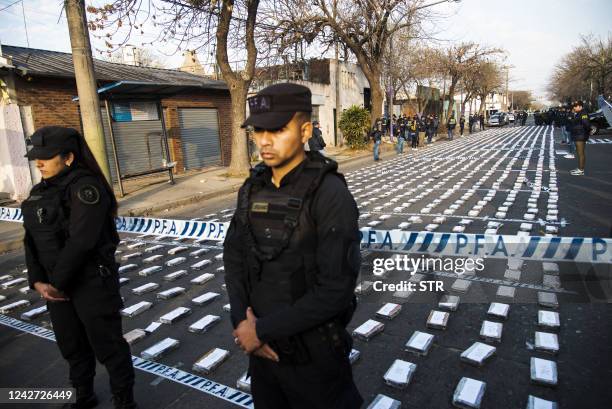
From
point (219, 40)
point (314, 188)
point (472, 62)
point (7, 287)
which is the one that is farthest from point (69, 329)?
point (472, 62)

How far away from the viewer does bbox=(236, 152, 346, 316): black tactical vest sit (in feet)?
5.13

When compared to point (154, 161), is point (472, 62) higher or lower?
higher

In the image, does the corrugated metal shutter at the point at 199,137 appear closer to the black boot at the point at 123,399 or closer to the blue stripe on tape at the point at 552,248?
the black boot at the point at 123,399

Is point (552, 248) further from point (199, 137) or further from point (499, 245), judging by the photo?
point (199, 137)

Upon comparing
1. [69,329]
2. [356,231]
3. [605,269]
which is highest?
[356,231]

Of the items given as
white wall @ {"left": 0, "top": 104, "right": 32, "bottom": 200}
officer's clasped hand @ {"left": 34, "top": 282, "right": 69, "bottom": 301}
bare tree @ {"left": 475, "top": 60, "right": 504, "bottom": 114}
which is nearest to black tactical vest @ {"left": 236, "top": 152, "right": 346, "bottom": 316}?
officer's clasped hand @ {"left": 34, "top": 282, "right": 69, "bottom": 301}

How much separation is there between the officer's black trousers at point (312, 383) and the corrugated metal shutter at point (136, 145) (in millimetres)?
12191

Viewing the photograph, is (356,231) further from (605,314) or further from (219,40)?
(219,40)

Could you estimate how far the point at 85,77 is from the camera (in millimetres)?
8078

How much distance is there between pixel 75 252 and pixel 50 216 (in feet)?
0.94

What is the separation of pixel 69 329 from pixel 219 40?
10.9 meters

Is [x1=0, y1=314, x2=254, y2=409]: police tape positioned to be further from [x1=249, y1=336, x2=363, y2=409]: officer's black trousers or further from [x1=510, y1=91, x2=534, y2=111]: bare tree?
[x1=510, y1=91, x2=534, y2=111]: bare tree

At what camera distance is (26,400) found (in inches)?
112

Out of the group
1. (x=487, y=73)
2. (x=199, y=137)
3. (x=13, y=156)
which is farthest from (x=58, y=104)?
(x=487, y=73)
